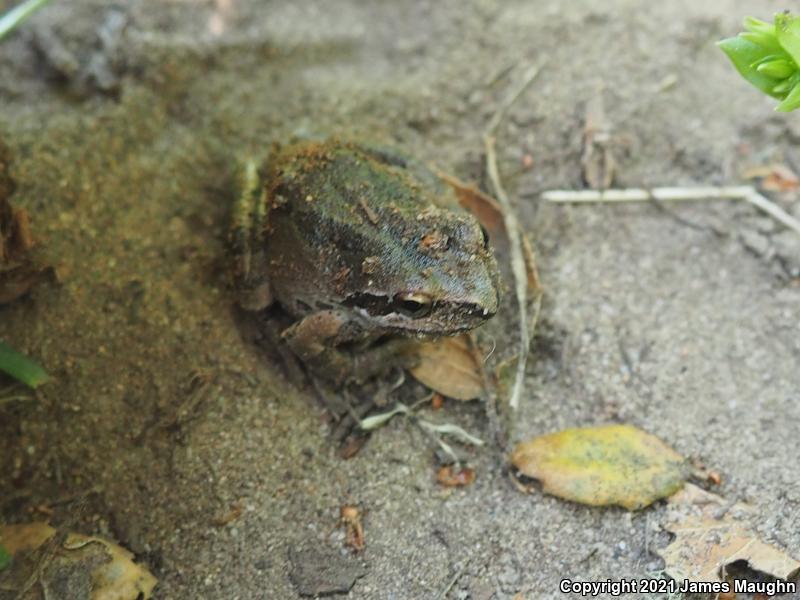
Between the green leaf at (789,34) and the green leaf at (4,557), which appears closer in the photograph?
the green leaf at (789,34)

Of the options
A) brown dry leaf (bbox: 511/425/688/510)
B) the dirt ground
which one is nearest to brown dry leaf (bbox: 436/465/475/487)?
the dirt ground

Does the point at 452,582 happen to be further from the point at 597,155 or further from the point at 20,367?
the point at 597,155

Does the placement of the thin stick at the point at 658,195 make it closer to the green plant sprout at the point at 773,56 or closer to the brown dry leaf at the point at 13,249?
the green plant sprout at the point at 773,56

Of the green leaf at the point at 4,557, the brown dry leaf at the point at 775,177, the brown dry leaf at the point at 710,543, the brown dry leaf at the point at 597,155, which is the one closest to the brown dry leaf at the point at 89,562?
the green leaf at the point at 4,557

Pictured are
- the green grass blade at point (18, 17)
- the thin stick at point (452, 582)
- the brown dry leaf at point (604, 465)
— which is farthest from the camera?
the green grass blade at point (18, 17)

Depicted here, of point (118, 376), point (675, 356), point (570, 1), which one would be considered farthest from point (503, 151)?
point (118, 376)

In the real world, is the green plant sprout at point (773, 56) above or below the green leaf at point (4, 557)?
above
